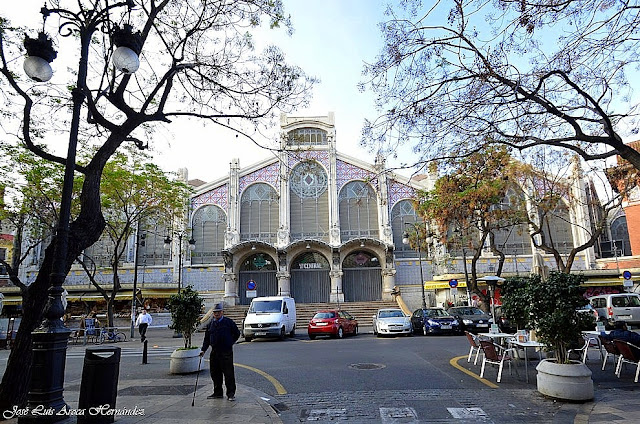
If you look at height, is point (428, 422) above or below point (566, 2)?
below

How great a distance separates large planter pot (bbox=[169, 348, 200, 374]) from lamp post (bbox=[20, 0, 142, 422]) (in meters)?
4.81

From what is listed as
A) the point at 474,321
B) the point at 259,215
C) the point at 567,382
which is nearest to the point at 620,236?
the point at 474,321

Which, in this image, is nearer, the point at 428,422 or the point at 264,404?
the point at 428,422

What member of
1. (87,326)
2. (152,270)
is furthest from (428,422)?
(152,270)

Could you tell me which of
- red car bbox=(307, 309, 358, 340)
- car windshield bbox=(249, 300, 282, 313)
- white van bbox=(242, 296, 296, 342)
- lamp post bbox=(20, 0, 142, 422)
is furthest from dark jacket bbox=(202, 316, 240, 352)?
car windshield bbox=(249, 300, 282, 313)

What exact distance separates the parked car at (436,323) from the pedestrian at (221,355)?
15.0 m

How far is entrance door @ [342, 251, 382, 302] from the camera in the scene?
110ft

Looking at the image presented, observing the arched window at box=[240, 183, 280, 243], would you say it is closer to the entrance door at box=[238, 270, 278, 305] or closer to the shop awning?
the entrance door at box=[238, 270, 278, 305]

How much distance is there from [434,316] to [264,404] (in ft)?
54.0

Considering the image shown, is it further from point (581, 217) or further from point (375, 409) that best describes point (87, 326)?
point (581, 217)

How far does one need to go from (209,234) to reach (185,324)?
24.2 meters

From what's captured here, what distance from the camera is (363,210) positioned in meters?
34.1

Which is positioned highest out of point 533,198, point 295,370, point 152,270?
point 533,198

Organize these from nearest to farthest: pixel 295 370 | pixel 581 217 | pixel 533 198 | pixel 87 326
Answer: pixel 295 370, pixel 533 198, pixel 87 326, pixel 581 217
